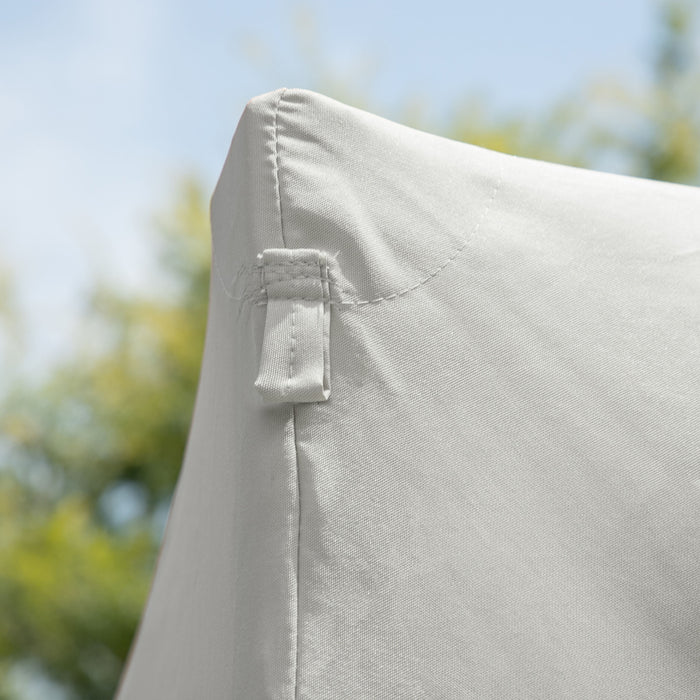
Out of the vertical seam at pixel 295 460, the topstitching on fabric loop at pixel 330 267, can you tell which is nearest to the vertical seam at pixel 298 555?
the vertical seam at pixel 295 460

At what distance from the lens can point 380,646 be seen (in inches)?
30.2

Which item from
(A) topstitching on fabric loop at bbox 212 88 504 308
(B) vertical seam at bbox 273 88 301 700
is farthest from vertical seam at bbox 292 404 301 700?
(A) topstitching on fabric loop at bbox 212 88 504 308

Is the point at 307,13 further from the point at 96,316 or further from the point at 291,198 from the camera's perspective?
Result: the point at 291,198

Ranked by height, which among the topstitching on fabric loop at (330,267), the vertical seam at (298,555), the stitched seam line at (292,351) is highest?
the topstitching on fabric loop at (330,267)

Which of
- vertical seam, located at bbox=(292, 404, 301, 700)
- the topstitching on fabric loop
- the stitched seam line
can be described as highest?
the topstitching on fabric loop

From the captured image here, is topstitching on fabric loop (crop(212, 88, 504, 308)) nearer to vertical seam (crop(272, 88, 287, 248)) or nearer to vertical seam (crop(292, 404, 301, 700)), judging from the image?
vertical seam (crop(272, 88, 287, 248))

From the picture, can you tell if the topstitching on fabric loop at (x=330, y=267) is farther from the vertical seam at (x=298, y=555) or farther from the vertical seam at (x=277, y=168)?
the vertical seam at (x=298, y=555)

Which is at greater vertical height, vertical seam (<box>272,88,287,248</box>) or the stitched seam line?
vertical seam (<box>272,88,287,248</box>)

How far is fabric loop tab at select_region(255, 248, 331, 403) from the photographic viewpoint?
82cm

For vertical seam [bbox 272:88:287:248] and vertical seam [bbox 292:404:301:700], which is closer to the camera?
vertical seam [bbox 292:404:301:700]

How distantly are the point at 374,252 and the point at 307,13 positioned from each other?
858 cm

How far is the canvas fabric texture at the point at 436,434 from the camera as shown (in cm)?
78

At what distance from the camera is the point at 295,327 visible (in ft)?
2.76

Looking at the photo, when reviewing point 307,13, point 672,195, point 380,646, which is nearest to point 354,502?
point 380,646
